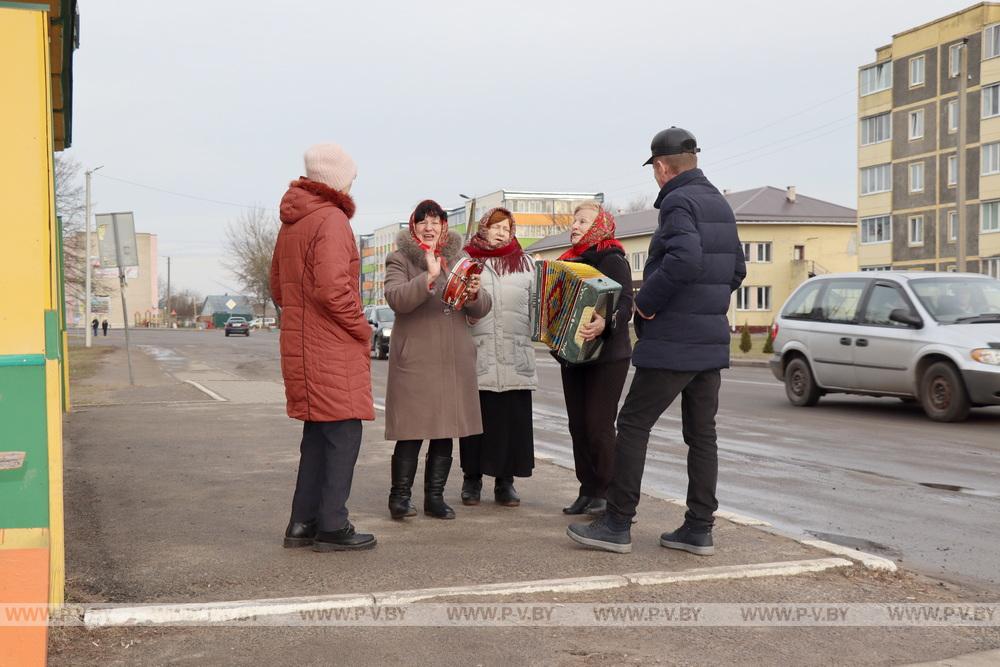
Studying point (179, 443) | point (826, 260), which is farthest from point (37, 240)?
point (826, 260)

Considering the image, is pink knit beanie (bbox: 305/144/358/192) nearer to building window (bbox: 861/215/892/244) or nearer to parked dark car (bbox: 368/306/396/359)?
parked dark car (bbox: 368/306/396/359)

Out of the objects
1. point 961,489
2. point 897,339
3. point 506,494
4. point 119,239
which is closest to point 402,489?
point 506,494

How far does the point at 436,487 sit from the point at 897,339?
847 centimetres

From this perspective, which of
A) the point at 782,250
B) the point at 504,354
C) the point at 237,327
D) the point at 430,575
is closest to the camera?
the point at 430,575

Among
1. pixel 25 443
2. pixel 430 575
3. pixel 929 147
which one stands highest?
pixel 929 147

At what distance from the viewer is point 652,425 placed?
17.9 feet

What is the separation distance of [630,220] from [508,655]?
3313 inches

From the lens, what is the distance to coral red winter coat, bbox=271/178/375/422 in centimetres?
541

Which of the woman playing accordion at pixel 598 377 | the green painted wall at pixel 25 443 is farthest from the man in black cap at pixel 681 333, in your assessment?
the green painted wall at pixel 25 443

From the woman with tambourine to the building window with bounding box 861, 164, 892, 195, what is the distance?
62.7 meters

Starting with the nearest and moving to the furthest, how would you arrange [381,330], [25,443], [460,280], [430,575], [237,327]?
[25,443], [430,575], [460,280], [381,330], [237,327]

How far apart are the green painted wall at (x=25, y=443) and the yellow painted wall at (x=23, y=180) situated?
Result: 12 cm

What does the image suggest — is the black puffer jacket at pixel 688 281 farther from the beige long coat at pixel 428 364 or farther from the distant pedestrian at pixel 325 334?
the distant pedestrian at pixel 325 334

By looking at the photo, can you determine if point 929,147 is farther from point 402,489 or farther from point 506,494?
point 402,489
